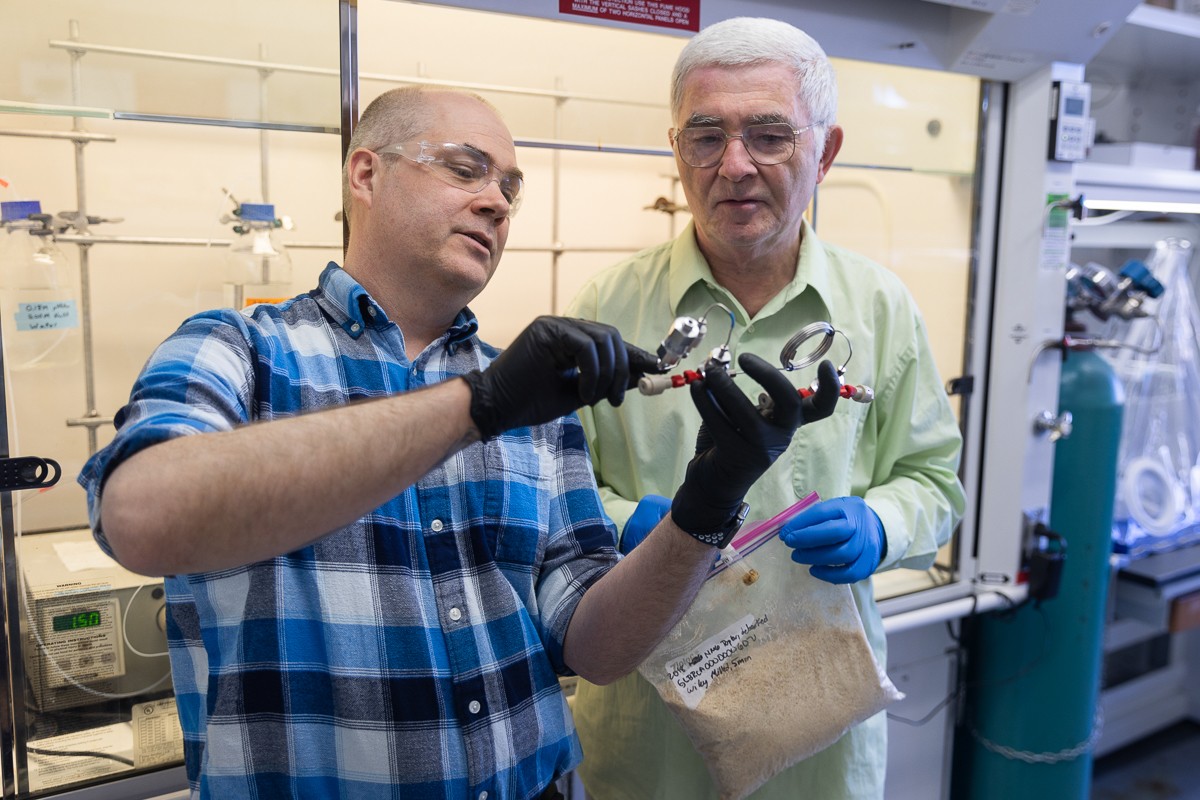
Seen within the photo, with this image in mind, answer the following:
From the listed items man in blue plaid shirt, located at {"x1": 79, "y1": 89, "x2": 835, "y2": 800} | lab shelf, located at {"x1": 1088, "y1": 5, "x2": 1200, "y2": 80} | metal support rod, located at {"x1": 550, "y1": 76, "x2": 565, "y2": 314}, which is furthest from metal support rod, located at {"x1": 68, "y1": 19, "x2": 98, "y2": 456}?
lab shelf, located at {"x1": 1088, "y1": 5, "x2": 1200, "y2": 80}

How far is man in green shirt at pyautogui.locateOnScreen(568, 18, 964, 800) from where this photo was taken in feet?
4.66

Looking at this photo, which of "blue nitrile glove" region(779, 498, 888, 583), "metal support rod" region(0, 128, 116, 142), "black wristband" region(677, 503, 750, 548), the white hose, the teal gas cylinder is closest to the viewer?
"black wristband" region(677, 503, 750, 548)

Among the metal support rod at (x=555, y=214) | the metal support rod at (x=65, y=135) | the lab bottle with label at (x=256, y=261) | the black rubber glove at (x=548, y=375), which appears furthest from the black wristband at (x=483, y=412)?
the metal support rod at (x=555, y=214)

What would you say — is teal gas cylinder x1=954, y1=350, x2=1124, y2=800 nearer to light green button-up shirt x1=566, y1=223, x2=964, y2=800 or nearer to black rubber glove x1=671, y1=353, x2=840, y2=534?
light green button-up shirt x1=566, y1=223, x2=964, y2=800

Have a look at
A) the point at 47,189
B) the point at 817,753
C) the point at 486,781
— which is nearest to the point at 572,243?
the point at 47,189

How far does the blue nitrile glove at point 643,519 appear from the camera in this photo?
1.43 m

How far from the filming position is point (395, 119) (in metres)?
1.25

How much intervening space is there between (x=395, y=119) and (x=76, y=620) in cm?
101

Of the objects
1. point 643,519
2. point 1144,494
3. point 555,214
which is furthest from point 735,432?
point 1144,494

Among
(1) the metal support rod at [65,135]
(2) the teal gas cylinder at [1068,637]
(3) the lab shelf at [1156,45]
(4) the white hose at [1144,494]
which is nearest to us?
(1) the metal support rod at [65,135]

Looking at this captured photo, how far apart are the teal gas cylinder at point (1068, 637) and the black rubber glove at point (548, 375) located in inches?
75.4

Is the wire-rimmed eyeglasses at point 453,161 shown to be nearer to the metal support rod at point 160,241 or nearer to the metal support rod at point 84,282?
the metal support rod at point 160,241

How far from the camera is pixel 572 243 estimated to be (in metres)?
2.63

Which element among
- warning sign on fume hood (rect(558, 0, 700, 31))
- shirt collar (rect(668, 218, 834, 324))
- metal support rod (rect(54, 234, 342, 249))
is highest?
warning sign on fume hood (rect(558, 0, 700, 31))
